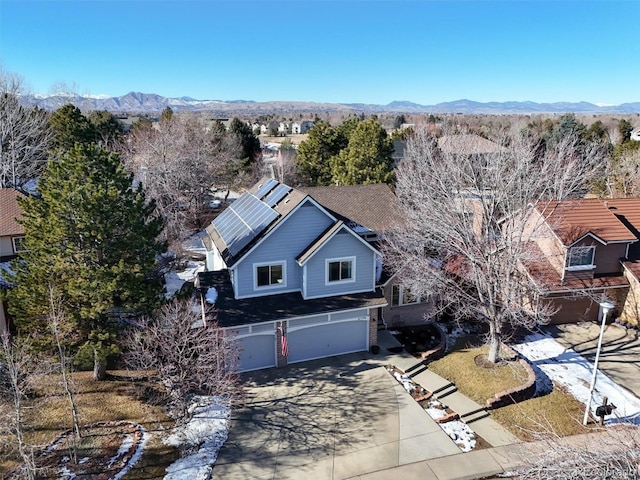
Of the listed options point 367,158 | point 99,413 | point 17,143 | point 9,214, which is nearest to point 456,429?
point 99,413

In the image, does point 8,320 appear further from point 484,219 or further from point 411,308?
point 484,219

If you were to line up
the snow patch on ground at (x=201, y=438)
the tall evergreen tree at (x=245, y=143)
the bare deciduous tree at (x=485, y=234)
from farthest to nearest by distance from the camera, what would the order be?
the tall evergreen tree at (x=245, y=143), the bare deciduous tree at (x=485, y=234), the snow patch on ground at (x=201, y=438)

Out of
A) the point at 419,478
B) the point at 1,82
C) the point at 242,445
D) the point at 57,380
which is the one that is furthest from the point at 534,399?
the point at 1,82

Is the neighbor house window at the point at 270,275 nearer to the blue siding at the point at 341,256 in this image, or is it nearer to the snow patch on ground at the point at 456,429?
the blue siding at the point at 341,256

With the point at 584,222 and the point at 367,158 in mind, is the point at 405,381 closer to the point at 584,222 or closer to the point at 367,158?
the point at 584,222

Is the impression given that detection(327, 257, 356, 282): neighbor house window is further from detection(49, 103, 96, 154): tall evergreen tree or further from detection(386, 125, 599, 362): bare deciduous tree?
detection(49, 103, 96, 154): tall evergreen tree

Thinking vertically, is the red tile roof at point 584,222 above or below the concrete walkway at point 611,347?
above

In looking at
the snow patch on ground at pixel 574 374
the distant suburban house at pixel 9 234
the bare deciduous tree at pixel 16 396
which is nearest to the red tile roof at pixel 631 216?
the snow patch on ground at pixel 574 374
